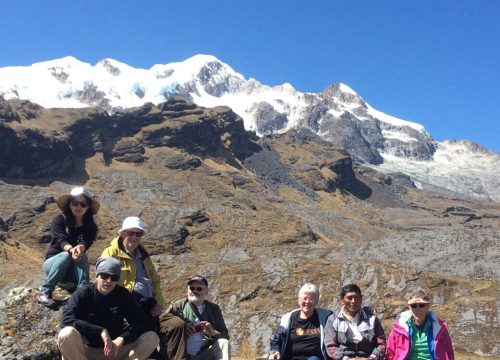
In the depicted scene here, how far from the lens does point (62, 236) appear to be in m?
9.66

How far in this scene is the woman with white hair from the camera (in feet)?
29.2

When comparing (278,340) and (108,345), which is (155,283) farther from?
(278,340)

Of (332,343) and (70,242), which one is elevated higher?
(70,242)

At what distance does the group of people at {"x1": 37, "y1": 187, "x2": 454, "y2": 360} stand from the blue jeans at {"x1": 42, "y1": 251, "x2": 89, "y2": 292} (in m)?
0.02

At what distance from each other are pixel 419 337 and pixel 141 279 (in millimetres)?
4900

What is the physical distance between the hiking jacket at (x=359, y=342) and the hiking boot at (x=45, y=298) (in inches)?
199

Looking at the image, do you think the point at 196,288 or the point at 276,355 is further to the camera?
the point at 196,288

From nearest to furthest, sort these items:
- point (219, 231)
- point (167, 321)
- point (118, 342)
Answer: point (118, 342)
point (167, 321)
point (219, 231)

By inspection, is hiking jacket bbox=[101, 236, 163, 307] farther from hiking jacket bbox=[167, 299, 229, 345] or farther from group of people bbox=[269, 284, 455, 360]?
group of people bbox=[269, 284, 455, 360]

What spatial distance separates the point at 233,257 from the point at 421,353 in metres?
37.4

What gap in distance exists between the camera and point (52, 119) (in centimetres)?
16275

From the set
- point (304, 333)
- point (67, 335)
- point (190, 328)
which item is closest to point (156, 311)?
point (190, 328)

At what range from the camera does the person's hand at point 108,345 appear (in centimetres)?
750

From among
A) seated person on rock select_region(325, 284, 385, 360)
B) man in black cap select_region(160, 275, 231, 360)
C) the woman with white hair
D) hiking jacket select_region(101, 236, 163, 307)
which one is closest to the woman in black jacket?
hiking jacket select_region(101, 236, 163, 307)
